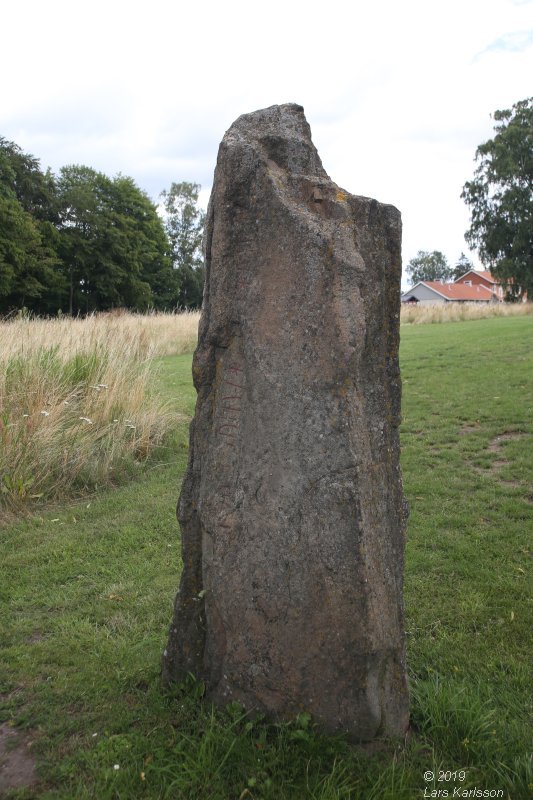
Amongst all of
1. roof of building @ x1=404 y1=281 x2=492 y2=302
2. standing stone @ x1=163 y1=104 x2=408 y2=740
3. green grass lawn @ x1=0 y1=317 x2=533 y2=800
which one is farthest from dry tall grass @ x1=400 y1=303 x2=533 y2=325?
roof of building @ x1=404 y1=281 x2=492 y2=302

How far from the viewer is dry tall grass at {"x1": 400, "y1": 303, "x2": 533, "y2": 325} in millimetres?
27750

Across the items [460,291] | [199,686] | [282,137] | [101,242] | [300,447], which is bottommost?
[199,686]

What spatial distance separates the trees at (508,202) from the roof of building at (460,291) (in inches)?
902

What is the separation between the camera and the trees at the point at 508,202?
138 feet

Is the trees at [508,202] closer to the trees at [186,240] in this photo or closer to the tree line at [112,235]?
the tree line at [112,235]

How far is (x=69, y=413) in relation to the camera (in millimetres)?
7078

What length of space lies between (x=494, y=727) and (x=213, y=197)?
2.68 metres

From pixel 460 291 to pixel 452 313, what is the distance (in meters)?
45.2

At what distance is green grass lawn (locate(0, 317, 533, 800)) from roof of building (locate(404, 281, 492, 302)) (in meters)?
64.2

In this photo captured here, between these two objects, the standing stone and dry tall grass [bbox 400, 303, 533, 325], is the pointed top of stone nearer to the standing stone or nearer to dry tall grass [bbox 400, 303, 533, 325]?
the standing stone

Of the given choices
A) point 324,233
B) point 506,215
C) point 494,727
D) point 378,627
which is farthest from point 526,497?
point 506,215

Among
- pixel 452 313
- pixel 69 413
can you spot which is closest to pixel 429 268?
pixel 452 313

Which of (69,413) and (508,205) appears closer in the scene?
(69,413)

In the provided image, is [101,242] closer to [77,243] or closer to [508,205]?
[77,243]
